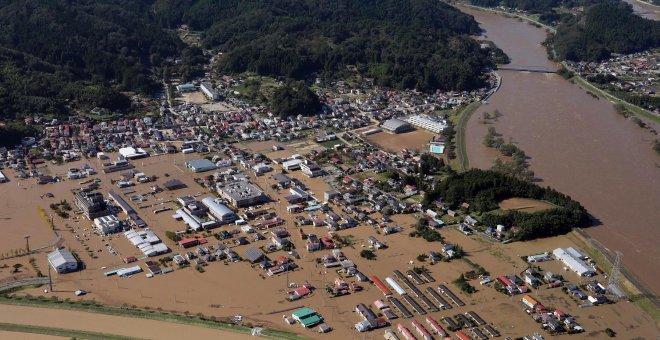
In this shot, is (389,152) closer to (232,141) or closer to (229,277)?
(232,141)

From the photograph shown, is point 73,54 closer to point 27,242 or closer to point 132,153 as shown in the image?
point 132,153

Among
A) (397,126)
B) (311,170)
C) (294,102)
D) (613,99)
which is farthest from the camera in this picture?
(613,99)

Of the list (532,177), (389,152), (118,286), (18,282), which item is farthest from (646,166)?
(18,282)

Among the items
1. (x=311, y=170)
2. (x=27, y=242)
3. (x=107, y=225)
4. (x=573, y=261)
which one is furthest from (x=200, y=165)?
(x=573, y=261)

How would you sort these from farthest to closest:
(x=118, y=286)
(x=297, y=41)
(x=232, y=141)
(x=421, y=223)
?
1. (x=297, y=41)
2. (x=232, y=141)
3. (x=421, y=223)
4. (x=118, y=286)

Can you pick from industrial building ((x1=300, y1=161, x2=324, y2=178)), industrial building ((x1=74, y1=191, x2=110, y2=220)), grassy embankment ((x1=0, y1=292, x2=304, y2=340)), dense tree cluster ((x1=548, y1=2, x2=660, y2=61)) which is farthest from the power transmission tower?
dense tree cluster ((x1=548, y1=2, x2=660, y2=61))

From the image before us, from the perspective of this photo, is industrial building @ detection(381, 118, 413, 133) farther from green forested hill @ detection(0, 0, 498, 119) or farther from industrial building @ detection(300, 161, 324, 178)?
green forested hill @ detection(0, 0, 498, 119)

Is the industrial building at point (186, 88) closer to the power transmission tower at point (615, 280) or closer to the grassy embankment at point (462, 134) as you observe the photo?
the grassy embankment at point (462, 134)
